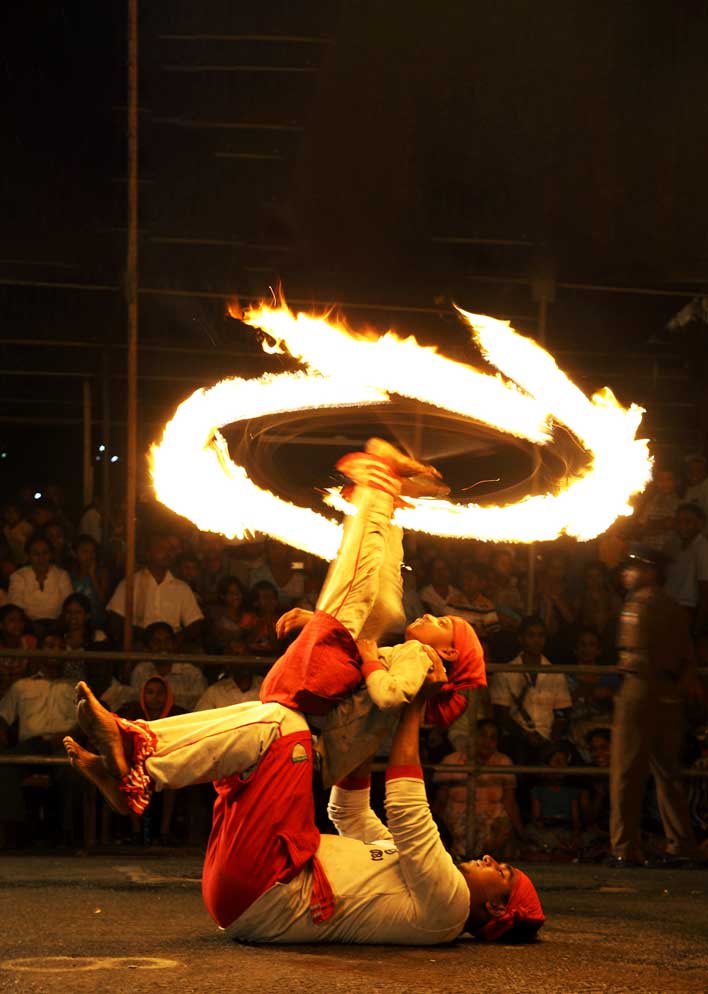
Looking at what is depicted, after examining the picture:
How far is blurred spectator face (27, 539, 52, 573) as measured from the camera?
25.7ft

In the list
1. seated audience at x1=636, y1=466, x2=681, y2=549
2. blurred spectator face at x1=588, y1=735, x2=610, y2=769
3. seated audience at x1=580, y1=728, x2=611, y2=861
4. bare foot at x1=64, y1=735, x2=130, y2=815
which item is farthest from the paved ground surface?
seated audience at x1=636, y1=466, x2=681, y2=549

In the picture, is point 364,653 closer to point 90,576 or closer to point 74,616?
point 74,616

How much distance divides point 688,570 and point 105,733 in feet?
15.7

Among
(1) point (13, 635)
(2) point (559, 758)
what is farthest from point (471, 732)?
(1) point (13, 635)

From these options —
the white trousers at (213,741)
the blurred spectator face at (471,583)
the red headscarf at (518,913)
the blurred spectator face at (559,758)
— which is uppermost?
the blurred spectator face at (471,583)

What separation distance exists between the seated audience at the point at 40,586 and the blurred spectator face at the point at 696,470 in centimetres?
377

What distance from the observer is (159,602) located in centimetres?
775

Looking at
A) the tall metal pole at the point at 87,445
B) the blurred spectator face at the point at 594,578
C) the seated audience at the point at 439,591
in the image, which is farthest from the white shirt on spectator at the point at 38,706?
the blurred spectator face at the point at 594,578

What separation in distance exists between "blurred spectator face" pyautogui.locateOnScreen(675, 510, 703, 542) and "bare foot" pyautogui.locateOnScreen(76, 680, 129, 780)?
4793 millimetres

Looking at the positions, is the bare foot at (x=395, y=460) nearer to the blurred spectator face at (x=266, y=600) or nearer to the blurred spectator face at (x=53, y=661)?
the blurred spectator face at (x=53, y=661)

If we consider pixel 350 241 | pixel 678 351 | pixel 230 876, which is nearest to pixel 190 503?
pixel 230 876

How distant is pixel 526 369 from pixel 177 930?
2935 mm

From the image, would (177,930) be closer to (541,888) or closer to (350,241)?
(541,888)

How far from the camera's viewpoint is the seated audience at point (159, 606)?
7.61 metres
